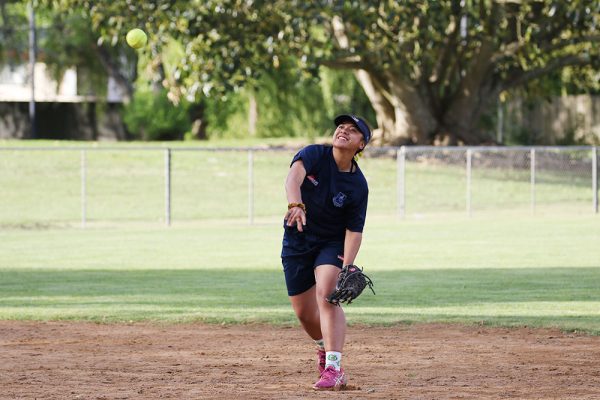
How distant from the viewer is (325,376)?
7.82 m

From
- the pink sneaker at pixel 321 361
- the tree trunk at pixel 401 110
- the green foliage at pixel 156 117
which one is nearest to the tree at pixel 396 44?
the tree trunk at pixel 401 110

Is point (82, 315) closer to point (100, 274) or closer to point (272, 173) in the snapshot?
point (100, 274)

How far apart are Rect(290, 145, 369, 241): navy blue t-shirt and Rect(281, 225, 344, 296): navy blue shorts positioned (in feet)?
0.20

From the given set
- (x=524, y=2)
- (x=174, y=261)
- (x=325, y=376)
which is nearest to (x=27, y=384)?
(x=325, y=376)

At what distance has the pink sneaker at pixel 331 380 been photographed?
7801 millimetres

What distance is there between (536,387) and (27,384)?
3.37 m

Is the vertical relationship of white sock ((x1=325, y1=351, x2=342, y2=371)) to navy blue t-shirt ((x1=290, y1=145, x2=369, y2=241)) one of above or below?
below

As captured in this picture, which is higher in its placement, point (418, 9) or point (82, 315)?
point (418, 9)

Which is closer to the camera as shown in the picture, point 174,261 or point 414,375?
point 414,375

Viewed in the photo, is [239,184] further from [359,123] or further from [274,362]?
[359,123]

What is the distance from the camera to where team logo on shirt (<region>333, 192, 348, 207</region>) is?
777 cm

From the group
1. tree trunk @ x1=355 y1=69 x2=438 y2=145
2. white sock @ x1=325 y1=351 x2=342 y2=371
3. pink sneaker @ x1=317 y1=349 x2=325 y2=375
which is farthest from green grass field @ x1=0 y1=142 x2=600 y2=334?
white sock @ x1=325 y1=351 x2=342 y2=371

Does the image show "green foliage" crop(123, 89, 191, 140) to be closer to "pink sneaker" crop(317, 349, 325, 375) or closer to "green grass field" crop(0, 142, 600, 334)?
"green grass field" crop(0, 142, 600, 334)

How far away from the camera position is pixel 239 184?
32.0 metres
